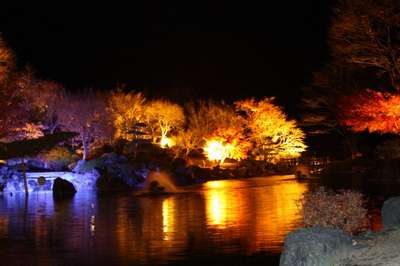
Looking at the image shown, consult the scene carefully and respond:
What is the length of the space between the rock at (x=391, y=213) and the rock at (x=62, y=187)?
841 inches

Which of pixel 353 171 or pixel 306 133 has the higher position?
pixel 306 133

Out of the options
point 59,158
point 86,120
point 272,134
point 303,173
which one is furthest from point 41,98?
point 303,173

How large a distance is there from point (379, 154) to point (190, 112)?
69.8ft

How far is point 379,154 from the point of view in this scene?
113 ft

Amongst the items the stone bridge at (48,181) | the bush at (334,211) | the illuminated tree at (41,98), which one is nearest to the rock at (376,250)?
the bush at (334,211)

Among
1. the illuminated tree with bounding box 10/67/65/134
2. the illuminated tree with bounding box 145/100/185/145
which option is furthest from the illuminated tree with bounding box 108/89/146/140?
the illuminated tree with bounding box 10/67/65/134

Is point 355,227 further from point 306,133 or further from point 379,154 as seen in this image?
point 306,133

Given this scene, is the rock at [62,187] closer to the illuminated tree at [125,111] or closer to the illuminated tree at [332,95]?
the illuminated tree at [125,111]

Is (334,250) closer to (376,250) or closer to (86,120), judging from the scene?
(376,250)

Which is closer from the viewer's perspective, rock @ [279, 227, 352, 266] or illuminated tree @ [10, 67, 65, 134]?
rock @ [279, 227, 352, 266]

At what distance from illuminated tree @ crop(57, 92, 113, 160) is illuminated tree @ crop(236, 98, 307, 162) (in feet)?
39.4

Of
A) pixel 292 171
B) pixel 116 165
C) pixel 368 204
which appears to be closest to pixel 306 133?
pixel 292 171

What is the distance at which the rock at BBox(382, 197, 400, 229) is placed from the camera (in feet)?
37.3

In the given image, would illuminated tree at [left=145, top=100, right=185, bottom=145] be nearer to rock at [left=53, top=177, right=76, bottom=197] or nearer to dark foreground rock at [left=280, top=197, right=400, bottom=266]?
rock at [left=53, top=177, right=76, bottom=197]
